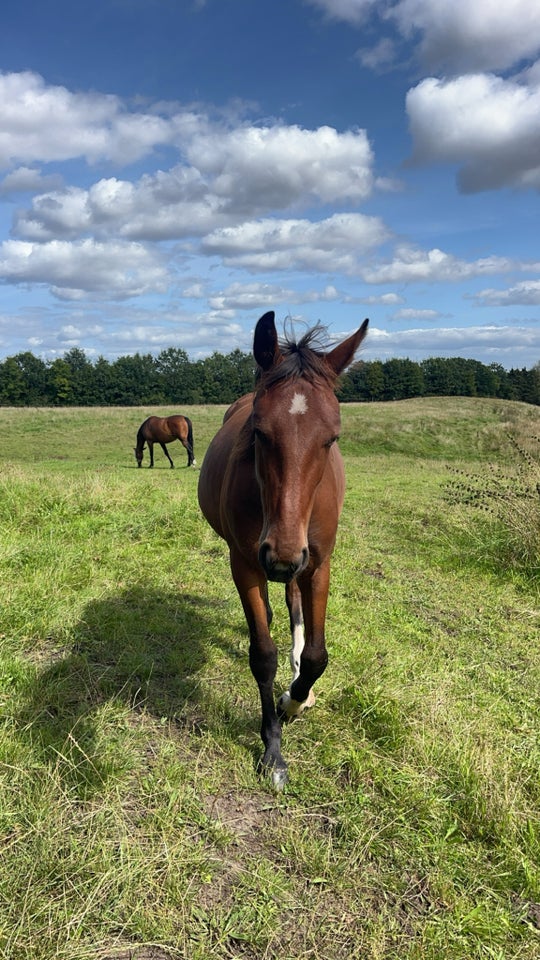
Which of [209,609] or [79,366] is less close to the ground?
[79,366]

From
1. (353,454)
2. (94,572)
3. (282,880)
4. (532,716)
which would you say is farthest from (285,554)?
(353,454)

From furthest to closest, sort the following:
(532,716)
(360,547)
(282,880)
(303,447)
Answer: (360,547) < (532,716) < (303,447) < (282,880)

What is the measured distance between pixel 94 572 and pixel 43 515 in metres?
2.10

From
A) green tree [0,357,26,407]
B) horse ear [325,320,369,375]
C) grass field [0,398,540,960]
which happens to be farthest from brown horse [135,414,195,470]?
green tree [0,357,26,407]

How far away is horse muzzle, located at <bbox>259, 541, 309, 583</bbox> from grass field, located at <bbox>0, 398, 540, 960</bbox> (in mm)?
1304

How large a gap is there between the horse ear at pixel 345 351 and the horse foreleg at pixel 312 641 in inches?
48.8

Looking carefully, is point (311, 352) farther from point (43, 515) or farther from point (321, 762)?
point (43, 515)

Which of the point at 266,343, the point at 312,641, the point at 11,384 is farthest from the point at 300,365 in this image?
the point at 11,384

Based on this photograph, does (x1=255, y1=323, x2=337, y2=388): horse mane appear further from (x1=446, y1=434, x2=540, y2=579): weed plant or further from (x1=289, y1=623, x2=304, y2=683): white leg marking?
(x1=446, y1=434, x2=540, y2=579): weed plant

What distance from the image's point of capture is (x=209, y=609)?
18.2 ft

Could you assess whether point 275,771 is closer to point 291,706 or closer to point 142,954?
point 291,706

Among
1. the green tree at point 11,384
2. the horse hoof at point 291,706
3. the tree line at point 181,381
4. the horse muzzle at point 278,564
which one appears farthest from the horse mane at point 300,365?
the green tree at point 11,384

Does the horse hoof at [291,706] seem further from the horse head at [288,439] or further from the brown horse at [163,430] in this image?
the brown horse at [163,430]

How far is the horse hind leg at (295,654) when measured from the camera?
344 cm
